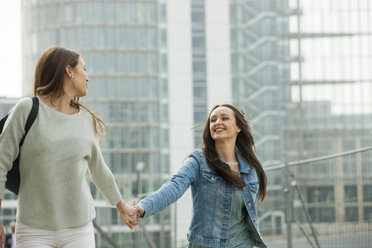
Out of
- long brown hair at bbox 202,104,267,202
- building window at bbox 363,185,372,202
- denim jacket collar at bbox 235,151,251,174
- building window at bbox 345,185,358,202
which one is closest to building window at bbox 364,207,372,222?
building window at bbox 363,185,372,202

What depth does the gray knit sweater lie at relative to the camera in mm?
3498

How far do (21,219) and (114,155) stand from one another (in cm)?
6317

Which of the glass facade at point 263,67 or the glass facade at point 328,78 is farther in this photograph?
the glass facade at point 328,78

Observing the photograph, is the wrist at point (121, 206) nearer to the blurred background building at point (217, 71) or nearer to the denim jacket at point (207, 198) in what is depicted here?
the denim jacket at point (207, 198)

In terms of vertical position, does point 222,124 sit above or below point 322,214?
above

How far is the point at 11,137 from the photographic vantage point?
350 centimetres

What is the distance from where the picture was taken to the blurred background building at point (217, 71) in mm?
64125

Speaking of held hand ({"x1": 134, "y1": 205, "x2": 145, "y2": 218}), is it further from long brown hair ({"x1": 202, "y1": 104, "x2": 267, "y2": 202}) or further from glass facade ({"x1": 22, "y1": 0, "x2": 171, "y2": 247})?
glass facade ({"x1": 22, "y1": 0, "x2": 171, "y2": 247})

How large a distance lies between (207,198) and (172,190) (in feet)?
0.78

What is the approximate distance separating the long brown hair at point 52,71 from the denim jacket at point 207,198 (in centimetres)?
53

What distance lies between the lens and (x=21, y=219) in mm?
3506

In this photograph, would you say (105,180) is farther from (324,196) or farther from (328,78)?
(328,78)

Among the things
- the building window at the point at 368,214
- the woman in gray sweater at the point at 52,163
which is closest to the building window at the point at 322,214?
the building window at the point at 368,214

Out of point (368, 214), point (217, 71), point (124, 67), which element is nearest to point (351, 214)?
point (368, 214)
